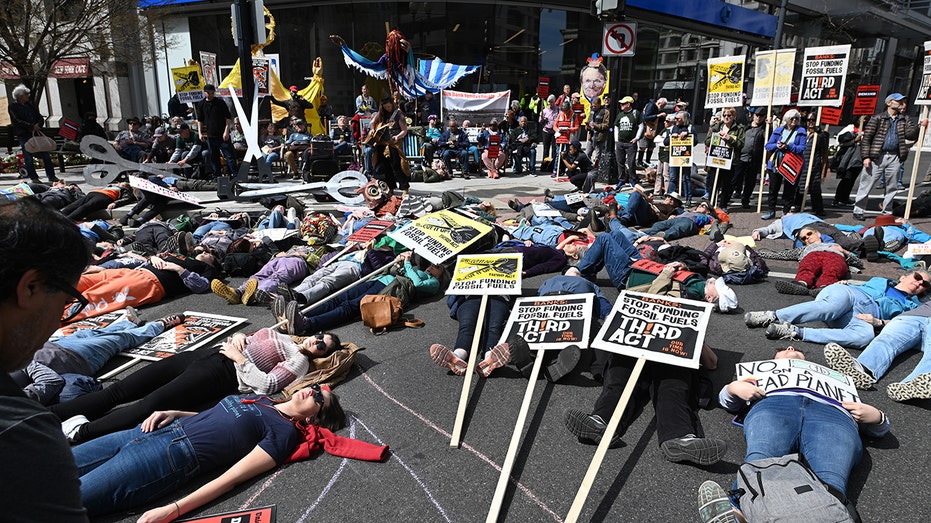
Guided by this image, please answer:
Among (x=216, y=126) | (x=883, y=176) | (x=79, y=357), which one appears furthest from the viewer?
(x=216, y=126)

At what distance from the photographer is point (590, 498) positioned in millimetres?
3092

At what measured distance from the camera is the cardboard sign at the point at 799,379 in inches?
136

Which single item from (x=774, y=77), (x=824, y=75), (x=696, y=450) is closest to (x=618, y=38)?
(x=774, y=77)

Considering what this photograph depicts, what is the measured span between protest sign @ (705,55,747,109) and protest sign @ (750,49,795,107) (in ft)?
1.24

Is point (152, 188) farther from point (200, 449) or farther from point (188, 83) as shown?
point (188, 83)

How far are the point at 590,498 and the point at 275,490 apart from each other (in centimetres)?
179

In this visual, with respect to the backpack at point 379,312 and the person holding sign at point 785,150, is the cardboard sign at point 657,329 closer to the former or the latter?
the backpack at point 379,312

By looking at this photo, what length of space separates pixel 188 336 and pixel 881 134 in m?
11.4

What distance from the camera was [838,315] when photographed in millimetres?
5230

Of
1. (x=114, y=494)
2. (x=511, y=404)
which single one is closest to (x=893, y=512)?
(x=511, y=404)

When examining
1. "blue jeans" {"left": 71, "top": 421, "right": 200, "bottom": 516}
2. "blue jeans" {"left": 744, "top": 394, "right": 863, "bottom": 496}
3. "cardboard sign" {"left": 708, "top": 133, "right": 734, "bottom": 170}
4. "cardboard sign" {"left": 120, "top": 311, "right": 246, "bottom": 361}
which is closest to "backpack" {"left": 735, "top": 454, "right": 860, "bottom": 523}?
"blue jeans" {"left": 744, "top": 394, "right": 863, "bottom": 496}

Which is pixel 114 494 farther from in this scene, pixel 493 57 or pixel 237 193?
pixel 493 57

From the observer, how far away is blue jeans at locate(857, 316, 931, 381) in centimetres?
438

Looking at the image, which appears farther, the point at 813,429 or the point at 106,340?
the point at 106,340
